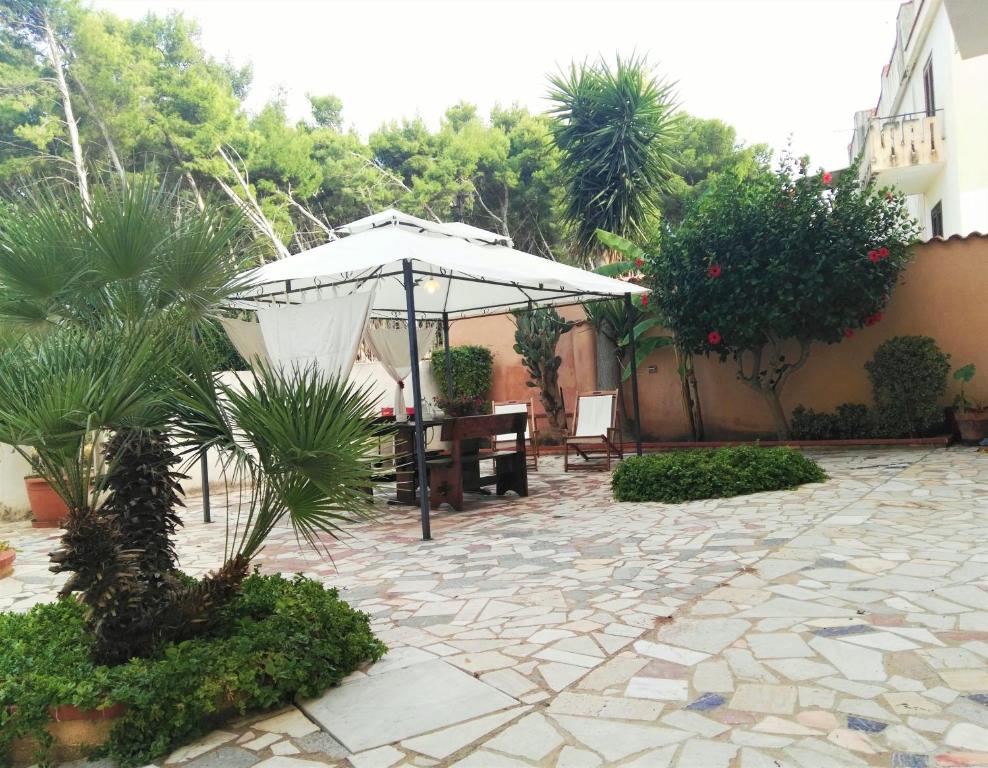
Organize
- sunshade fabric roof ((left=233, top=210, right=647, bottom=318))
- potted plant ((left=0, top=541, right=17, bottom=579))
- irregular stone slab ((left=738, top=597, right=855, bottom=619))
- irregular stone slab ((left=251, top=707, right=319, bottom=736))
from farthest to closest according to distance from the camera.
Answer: sunshade fabric roof ((left=233, top=210, right=647, bottom=318)) < potted plant ((left=0, top=541, right=17, bottom=579)) < irregular stone slab ((left=738, top=597, right=855, bottom=619)) < irregular stone slab ((left=251, top=707, right=319, bottom=736))

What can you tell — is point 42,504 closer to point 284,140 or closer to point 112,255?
point 112,255

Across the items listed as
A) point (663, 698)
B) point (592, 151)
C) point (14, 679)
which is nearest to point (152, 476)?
point (14, 679)

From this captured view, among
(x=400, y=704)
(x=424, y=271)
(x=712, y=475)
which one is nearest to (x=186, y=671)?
(x=400, y=704)

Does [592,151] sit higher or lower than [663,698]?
higher

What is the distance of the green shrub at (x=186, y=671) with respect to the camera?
261cm

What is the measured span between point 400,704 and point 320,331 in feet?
14.9

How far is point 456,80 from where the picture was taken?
2986 cm

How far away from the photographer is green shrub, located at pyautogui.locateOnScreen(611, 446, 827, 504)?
724cm

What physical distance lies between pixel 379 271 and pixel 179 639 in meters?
5.11

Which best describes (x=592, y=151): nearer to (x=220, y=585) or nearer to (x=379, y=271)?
(x=379, y=271)

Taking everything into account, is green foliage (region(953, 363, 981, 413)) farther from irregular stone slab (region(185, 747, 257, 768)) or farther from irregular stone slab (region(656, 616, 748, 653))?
irregular stone slab (region(185, 747, 257, 768))

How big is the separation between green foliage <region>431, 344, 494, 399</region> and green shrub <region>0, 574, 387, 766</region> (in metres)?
9.83

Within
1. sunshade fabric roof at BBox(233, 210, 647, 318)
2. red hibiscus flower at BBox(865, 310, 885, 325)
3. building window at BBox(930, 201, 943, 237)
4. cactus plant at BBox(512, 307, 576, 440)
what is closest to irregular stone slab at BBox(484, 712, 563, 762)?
sunshade fabric roof at BBox(233, 210, 647, 318)

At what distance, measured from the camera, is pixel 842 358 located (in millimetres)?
10289
